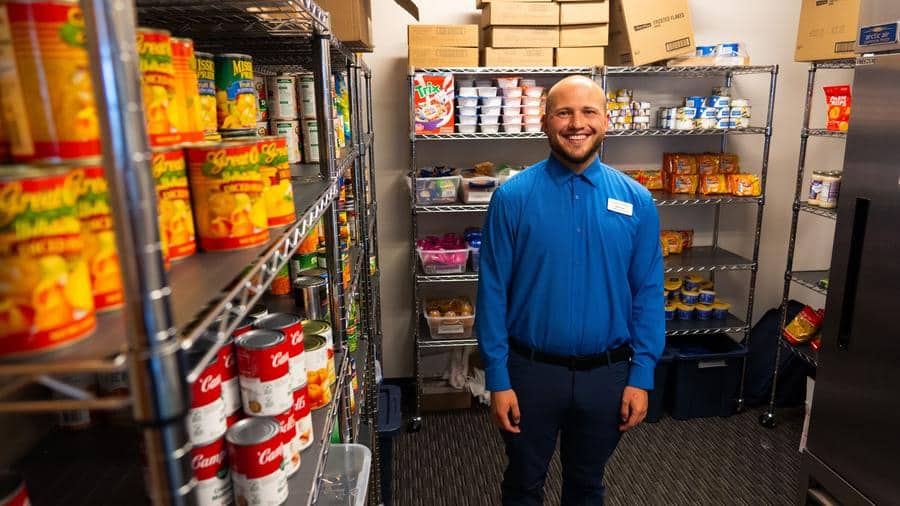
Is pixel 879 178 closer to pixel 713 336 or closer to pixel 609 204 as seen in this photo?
pixel 609 204

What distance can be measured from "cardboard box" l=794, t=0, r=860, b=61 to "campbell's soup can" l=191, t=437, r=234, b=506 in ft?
10.6

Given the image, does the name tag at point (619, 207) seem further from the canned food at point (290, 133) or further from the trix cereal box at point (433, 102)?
the trix cereal box at point (433, 102)

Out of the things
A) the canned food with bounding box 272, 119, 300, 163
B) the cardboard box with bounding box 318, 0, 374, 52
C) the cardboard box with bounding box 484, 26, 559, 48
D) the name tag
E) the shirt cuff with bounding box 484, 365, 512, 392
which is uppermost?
the cardboard box with bounding box 484, 26, 559, 48

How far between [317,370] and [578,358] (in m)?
1.05

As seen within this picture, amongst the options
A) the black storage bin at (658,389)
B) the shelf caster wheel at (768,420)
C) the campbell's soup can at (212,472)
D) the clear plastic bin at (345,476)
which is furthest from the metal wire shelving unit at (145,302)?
the shelf caster wheel at (768,420)

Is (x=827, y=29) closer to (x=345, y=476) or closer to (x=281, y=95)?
(x=281, y=95)

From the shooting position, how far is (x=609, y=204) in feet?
6.56

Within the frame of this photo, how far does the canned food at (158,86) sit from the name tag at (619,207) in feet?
5.10

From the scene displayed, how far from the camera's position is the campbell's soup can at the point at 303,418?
1.07 meters

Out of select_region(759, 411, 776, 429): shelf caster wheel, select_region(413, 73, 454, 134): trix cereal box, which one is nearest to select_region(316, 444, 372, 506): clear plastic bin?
select_region(413, 73, 454, 134): trix cereal box

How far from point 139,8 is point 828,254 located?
4209mm

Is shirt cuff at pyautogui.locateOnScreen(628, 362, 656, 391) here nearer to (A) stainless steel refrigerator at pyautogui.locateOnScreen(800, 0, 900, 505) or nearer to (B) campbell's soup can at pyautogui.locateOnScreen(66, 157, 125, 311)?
(A) stainless steel refrigerator at pyautogui.locateOnScreen(800, 0, 900, 505)

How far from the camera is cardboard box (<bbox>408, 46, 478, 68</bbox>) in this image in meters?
3.05

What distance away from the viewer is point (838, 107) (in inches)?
117
